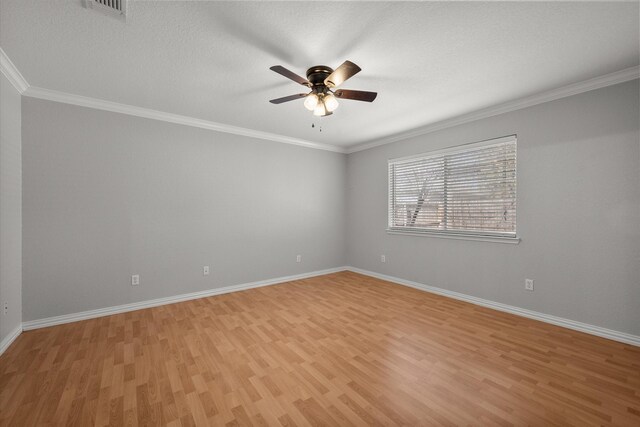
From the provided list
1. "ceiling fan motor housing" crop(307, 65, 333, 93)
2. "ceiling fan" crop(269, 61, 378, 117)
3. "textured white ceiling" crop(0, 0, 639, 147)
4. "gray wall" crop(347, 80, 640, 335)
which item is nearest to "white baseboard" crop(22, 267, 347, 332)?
"textured white ceiling" crop(0, 0, 639, 147)

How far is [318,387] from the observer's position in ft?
5.95

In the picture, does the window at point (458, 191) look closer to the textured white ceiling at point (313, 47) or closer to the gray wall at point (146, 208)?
the textured white ceiling at point (313, 47)

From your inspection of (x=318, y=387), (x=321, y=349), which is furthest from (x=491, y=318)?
(x=318, y=387)

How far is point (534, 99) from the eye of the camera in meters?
2.94

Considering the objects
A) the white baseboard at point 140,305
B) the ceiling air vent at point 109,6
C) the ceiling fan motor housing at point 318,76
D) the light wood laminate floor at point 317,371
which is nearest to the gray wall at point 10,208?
the white baseboard at point 140,305

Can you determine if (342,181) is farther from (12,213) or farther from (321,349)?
(12,213)

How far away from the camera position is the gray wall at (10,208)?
230 centimetres

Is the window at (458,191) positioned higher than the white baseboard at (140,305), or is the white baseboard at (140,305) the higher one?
the window at (458,191)

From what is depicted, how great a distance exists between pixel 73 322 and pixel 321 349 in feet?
9.37

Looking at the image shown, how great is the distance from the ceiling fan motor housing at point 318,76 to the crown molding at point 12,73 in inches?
99.8

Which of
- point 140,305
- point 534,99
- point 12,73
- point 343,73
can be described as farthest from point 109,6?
point 534,99

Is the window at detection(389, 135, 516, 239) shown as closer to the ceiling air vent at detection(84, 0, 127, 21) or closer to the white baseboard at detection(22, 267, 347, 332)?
the white baseboard at detection(22, 267, 347, 332)

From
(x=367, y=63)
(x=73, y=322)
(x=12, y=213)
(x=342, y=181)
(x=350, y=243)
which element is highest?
(x=367, y=63)

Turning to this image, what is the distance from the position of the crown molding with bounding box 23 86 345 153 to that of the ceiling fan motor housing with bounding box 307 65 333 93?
215cm
